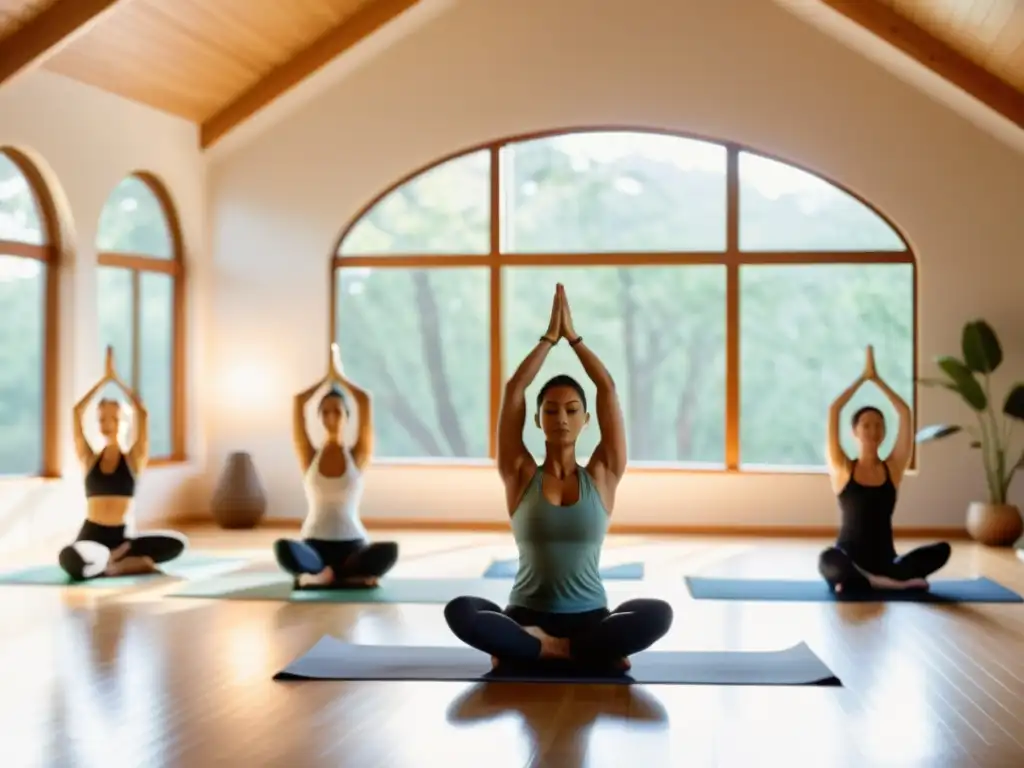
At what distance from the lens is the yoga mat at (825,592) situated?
563 cm

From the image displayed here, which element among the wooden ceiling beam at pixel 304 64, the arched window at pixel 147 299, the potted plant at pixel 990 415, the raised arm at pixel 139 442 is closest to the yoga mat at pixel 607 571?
the raised arm at pixel 139 442

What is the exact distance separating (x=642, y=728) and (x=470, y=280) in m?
5.78

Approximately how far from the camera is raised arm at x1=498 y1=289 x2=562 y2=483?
12.8 ft

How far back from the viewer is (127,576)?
6230 millimetres

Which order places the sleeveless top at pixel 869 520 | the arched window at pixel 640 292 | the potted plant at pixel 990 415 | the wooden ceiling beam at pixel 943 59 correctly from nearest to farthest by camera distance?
the sleeveless top at pixel 869 520 < the wooden ceiling beam at pixel 943 59 < the potted plant at pixel 990 415 < the arched window at pixel 640 292

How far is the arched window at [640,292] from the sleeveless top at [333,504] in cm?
298

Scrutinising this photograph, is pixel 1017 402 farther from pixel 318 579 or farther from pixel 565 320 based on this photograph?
pixel 565 320

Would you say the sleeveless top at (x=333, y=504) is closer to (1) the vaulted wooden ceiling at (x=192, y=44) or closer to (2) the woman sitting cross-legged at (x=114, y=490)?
(2) the woman sitting cross-legged at (x=114, y=490)

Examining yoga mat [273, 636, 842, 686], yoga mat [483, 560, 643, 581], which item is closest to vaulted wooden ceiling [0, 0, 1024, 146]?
yoga mat [483, 560, 643, 581]

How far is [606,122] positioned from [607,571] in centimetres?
334

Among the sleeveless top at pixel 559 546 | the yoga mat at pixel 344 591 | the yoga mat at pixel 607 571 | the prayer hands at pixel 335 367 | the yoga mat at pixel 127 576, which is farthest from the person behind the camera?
the yoga mat at pixel 607 571

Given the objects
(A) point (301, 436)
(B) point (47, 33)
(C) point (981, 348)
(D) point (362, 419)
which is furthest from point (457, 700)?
(C) point (981, 348)

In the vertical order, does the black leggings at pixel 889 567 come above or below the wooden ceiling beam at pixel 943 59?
below

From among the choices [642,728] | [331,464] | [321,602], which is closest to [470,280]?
[331,464]
